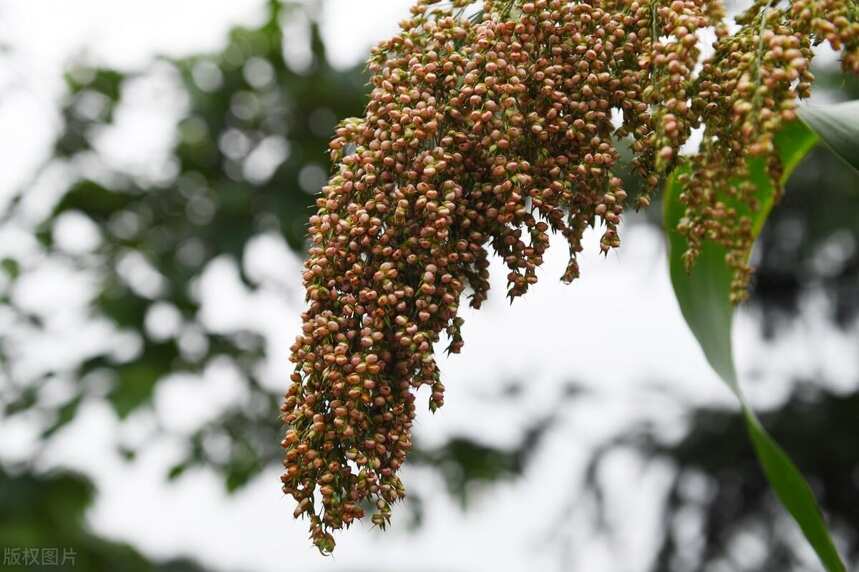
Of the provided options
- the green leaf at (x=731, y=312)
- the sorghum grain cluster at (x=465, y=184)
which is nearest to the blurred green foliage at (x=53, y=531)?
the sorghum grain cluster at (x=465, y=184)

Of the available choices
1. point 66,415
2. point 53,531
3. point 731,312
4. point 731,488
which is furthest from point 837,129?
point 731,488

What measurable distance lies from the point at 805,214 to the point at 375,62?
487cm

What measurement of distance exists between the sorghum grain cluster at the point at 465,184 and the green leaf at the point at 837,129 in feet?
0.27

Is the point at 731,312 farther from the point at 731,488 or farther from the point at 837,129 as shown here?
the point at 731,488

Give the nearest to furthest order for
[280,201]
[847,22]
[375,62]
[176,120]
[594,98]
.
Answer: [847,22]
[594,98]
[375,62]
[280,201]
[176,120]

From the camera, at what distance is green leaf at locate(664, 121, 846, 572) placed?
1472mm

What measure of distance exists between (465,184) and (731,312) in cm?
42

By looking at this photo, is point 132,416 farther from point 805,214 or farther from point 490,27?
point 805,214

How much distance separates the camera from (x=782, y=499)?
60.0 inches

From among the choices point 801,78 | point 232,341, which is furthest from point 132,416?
point 801,78

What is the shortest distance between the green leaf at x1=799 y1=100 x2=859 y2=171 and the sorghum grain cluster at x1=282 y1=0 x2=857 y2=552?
8 centimetres

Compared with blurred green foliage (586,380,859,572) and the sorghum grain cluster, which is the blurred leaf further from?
the sorghum grain cluster

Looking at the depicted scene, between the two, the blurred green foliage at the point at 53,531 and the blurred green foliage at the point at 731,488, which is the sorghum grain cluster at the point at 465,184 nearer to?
the blurred green foliage at the point at 53,531

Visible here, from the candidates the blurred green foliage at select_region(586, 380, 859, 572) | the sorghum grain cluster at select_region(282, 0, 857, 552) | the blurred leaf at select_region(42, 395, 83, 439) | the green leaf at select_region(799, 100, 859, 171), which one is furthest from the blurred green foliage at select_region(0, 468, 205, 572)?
the green leaf at select_region(799, 100, 859, 171)
